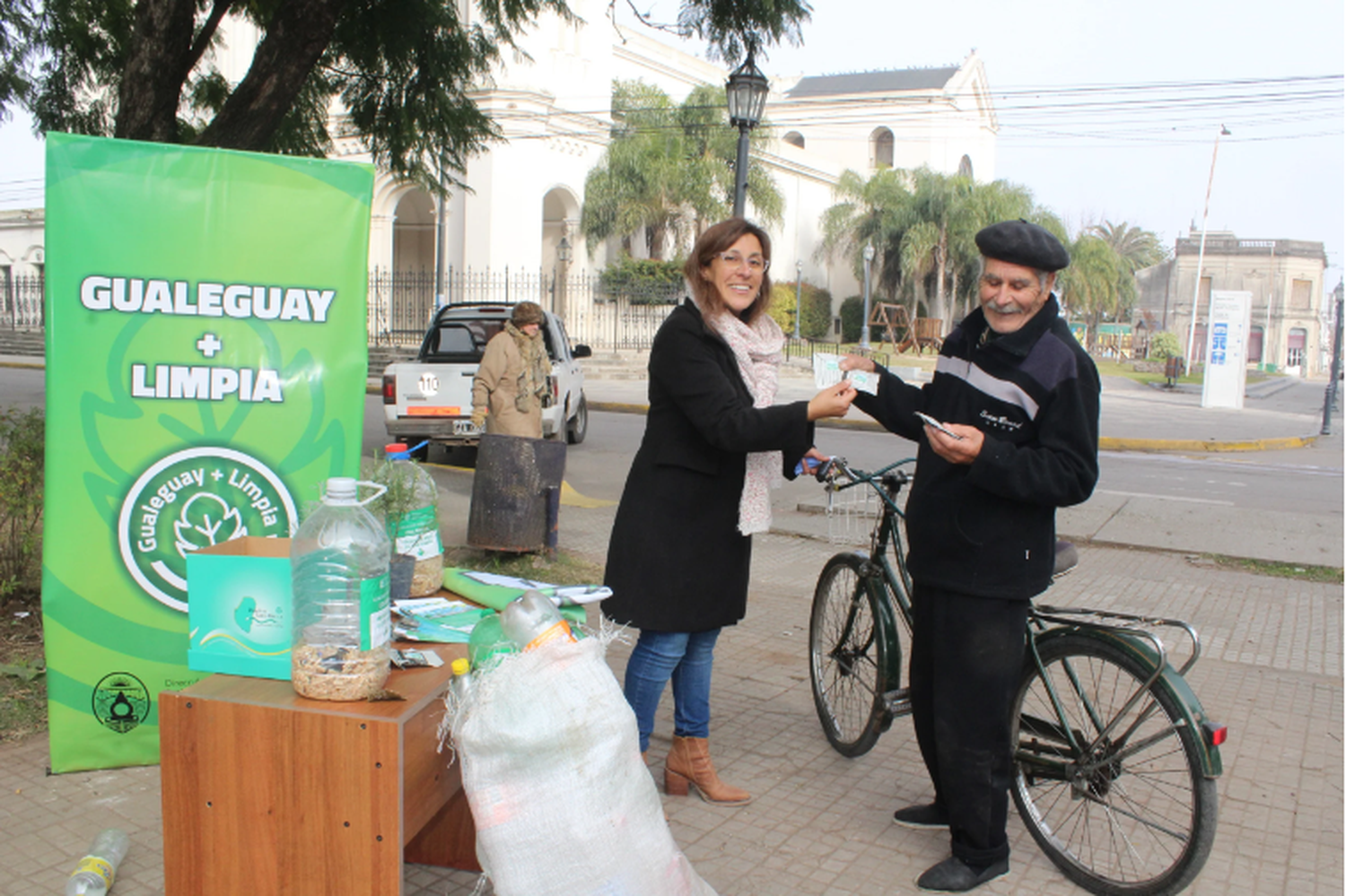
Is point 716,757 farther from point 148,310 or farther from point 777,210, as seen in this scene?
point 777,210

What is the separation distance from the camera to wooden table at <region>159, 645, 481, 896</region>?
2.38 meters

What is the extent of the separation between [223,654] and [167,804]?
14.1 inches

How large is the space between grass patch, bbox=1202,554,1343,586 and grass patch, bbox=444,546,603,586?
4.95m

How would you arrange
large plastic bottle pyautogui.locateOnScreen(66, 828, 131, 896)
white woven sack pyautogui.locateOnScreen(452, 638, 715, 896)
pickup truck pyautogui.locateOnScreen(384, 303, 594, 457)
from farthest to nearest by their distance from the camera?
pickup truck pyautogui.locateOnScreen(384, 303, 594, 457)
large plastic bottle pyautogui.locateOnScreen(66, 828, 131, 896)
white woven sack pyautogui.locateOnScreen(452, 638, 715, 896)

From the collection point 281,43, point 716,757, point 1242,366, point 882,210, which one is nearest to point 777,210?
point 882,210

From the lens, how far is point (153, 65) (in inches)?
239

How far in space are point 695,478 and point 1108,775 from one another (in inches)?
61.0

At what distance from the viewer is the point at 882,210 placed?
4575cm

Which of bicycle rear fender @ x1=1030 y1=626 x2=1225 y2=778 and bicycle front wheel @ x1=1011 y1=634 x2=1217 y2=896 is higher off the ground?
bicycle rear fender @ x1=1030 y1=626 x2=1225 y2=778

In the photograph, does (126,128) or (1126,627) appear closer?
(1126,627)

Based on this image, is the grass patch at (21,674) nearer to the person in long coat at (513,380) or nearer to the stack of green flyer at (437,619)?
the stack of green flyer at (437,619)

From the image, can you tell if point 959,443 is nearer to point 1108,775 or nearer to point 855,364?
point 855,364

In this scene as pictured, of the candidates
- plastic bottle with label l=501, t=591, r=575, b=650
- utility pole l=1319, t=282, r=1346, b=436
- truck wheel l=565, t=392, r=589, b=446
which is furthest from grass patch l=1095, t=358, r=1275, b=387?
plastic bottle with label l=501, t=591, r=575, b=650

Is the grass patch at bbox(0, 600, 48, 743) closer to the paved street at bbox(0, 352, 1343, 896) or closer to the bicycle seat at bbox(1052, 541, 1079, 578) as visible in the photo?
the paved street at bbox(0, 352, 1343, 896)
